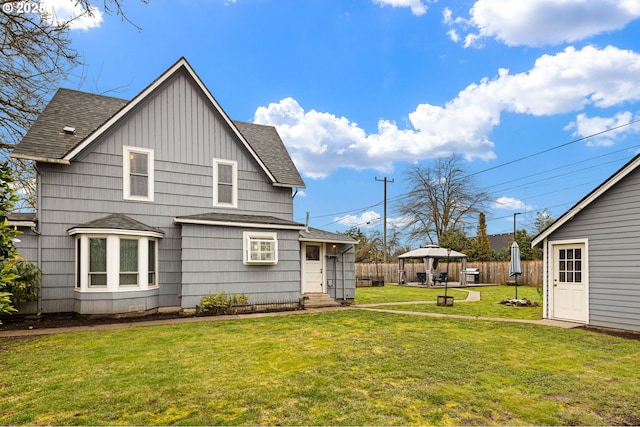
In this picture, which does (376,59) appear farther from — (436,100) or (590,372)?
(590,372)

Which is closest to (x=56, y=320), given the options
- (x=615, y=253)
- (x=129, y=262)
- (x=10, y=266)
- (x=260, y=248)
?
(x=129, y=262)

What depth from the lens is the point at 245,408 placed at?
3.91m

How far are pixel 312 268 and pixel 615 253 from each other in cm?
965

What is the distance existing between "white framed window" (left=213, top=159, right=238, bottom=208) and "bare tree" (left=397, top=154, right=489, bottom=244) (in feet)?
89.9

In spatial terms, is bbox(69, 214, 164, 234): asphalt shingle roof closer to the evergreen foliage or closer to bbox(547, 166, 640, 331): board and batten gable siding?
the evergreen foliage

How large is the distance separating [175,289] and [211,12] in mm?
10280

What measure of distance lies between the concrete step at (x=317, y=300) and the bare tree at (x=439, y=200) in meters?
24.4

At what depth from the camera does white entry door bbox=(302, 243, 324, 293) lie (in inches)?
557

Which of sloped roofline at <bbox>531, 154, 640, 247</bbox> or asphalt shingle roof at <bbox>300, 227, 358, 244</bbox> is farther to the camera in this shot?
asphalt shingle roof at <bbox>300, 227, 358, 244</bbox>

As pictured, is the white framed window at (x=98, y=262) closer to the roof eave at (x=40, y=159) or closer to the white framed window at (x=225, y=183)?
the roof eave at (x=40, y=159)

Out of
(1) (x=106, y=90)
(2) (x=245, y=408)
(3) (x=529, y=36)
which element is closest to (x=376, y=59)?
(3) (x=529, y=36)

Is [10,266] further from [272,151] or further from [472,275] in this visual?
[472,275]

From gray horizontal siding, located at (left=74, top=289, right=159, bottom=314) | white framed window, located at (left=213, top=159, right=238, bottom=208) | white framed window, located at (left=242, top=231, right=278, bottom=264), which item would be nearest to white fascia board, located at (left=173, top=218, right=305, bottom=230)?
white framed window, located at (left=242, top=231, right=278, bottom=264)

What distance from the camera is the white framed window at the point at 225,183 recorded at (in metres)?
12.5
